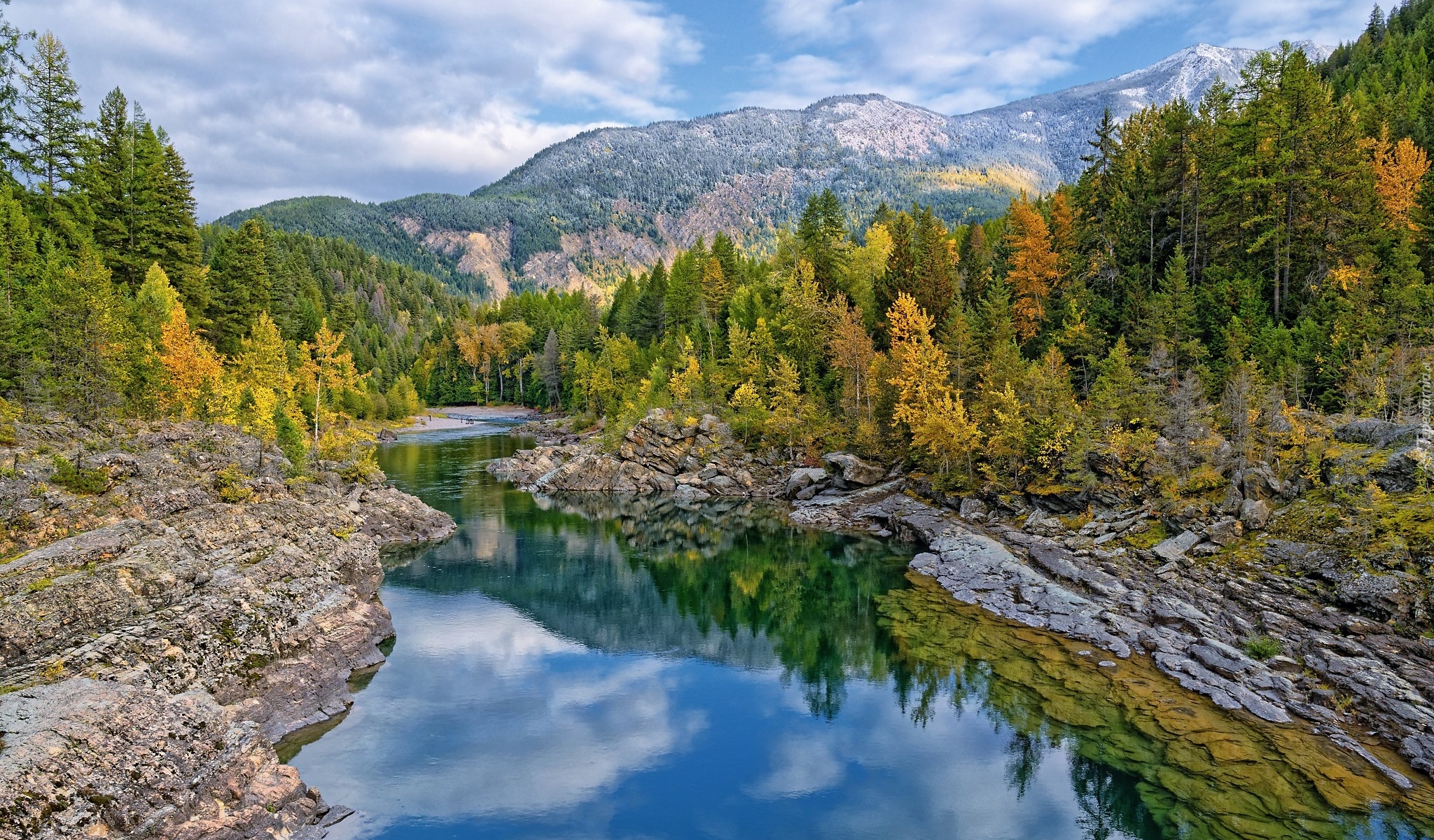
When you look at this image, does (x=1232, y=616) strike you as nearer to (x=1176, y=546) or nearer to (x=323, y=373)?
(x=1176, y=546)

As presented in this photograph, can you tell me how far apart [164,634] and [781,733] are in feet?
65.6

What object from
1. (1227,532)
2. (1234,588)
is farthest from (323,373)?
(1227,532)

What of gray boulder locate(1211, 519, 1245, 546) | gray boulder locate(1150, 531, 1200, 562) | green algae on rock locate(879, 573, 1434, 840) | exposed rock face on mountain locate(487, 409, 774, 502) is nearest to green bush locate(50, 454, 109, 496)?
green algae on rock locate(879, 573, 1434, 840)

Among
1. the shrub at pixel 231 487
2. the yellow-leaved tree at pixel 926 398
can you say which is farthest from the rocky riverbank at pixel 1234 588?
the shrub at pixel 231 487

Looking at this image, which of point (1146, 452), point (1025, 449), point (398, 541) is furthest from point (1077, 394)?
point (398, 541)

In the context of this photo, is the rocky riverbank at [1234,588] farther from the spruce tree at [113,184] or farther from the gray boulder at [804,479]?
the spruce tree at [113,184]

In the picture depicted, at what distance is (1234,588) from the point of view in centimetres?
3083

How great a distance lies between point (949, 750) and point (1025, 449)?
27909mm

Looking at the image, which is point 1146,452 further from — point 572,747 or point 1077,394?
point 572,747

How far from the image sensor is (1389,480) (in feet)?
102

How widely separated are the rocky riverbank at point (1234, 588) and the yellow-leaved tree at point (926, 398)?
3735 millimetres

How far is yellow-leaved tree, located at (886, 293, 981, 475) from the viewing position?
4947 cm

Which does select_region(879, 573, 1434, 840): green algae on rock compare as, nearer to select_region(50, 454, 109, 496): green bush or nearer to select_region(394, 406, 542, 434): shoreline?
select_region(50, 454, 109, 496): green bush

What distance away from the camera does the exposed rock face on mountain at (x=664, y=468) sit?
69750 mm
